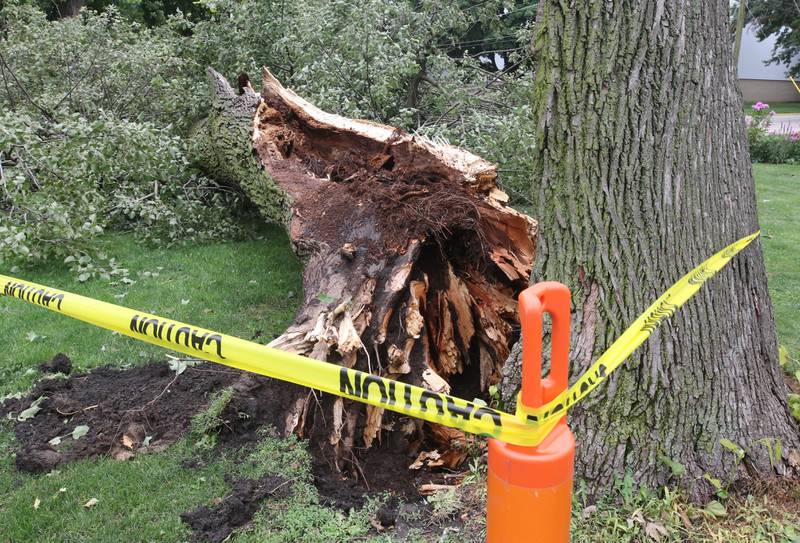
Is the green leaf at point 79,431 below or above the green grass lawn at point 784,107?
above

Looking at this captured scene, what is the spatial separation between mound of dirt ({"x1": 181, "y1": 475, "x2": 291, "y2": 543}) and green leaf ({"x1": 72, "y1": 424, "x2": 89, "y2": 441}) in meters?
0.97

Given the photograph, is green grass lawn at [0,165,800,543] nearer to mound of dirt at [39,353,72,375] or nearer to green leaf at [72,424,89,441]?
mound of dirt at [39,353,72,375]

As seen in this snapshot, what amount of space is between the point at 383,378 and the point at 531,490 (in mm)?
519

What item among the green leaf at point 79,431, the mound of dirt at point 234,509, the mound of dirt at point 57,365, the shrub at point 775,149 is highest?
the mound of dirt at point 234,509

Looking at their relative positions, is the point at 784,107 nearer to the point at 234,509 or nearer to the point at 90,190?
the point at 90,190

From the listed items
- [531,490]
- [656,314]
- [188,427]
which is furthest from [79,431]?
[656,314]

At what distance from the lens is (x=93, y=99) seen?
7496 millimetres

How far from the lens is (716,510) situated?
235cm

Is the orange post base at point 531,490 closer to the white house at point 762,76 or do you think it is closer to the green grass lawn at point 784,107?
the green grass lawn at point 784,107

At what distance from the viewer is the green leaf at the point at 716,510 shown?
7.68ft

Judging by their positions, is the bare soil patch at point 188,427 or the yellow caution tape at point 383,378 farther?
the bare soil patch at point 188,427

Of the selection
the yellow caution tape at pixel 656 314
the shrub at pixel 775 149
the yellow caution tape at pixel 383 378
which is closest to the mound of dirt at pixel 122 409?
the yellow caution tape at pixel 383 378

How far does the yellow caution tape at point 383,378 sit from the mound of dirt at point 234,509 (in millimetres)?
880

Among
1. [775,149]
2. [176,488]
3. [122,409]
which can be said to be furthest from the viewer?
[775,149]
